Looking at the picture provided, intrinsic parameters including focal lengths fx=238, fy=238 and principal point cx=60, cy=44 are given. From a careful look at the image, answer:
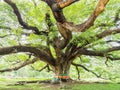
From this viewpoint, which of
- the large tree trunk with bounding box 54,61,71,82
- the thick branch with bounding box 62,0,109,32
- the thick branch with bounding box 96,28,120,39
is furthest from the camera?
the large tree trunk with bounding box 54,61,71,82

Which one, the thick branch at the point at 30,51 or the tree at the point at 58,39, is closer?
the thick branch at the point at 30,51

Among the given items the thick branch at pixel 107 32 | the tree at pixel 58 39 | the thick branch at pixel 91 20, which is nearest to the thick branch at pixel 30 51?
the tree at pixel 58 39

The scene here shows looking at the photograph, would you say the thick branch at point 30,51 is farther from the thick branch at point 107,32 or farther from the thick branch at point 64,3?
the thick branch at point 64,3

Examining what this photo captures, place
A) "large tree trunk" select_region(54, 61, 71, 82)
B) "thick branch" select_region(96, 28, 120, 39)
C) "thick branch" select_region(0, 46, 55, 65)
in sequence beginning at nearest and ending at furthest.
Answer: "thick branch" select_region(0, 46, 55, 65) → "thick branch" select_region(96, 28, 120, 39) → "large tree trunk" select_region(54, 61, 71, 82)

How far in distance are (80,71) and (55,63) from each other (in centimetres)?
394

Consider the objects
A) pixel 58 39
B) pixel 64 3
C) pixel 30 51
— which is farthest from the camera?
pixel 58 39

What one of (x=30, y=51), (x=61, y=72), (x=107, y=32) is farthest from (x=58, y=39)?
(x=107, y=32)

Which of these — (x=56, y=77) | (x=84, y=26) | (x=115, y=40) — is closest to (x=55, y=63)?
(x=56, y=77)

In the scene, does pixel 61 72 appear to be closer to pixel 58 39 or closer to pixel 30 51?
pixel 58 39

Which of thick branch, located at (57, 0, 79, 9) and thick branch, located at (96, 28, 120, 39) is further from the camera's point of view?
thick branch, located at (96, 28, 120, 39)

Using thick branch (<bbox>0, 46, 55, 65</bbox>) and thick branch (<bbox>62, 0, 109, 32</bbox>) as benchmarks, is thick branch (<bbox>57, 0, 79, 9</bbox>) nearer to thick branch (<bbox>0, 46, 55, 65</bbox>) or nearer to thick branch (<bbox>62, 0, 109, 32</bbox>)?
thick branch (<bbox>62, 0, 109, 32</bbox>)

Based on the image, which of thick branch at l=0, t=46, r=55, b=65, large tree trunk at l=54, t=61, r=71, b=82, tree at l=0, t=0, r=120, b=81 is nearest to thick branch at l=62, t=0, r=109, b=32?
tree at l=0, t=0, r=120, b=81

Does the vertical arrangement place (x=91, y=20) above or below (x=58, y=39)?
below

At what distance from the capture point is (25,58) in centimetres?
1153
